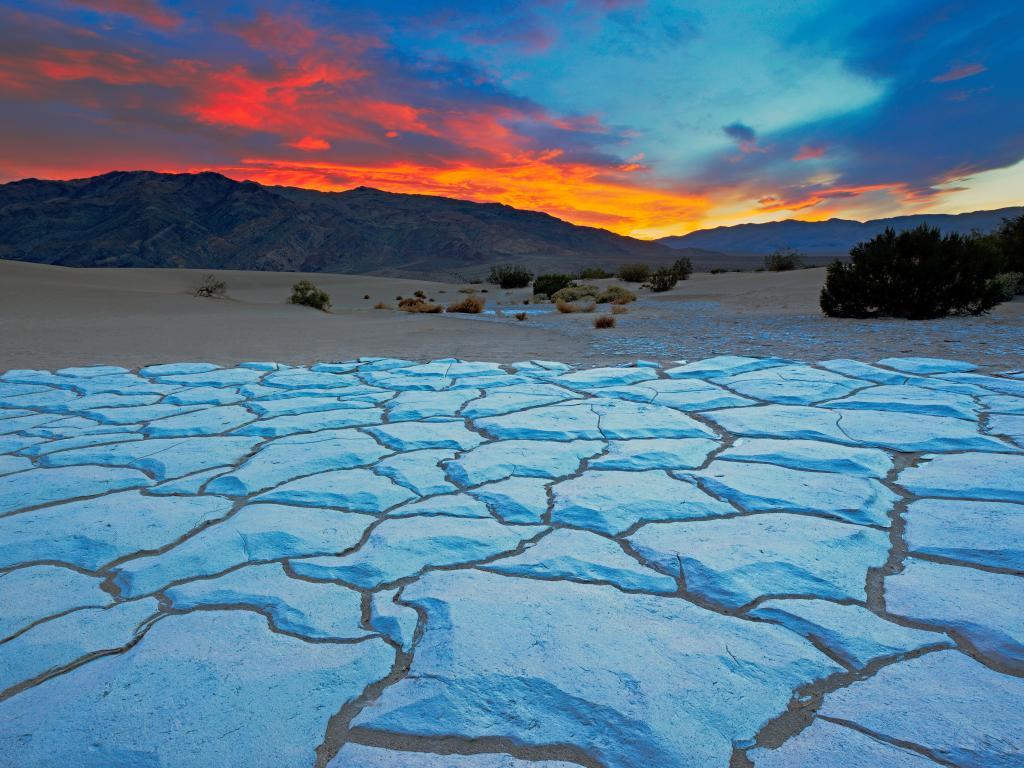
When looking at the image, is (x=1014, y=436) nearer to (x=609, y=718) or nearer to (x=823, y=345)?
(x=609, y=718)

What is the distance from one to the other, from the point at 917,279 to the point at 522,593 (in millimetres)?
9761

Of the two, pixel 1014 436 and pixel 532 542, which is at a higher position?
pixel 1014 436

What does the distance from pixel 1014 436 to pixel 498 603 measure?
3.17 meters

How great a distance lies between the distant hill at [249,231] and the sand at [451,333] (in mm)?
48368

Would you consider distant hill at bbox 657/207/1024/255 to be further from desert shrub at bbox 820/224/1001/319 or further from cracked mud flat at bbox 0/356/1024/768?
cracked mud flat at bbox 0/356/1024/768

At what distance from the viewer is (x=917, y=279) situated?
9508mm

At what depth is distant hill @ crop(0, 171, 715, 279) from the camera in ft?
240

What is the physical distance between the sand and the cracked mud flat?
11.1 feet

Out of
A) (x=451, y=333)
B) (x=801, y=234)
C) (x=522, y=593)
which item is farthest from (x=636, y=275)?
(x=801, y=234)

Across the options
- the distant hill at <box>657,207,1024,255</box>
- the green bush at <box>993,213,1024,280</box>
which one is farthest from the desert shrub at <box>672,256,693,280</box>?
the distant hill at <box>657,207,1024,255</box>

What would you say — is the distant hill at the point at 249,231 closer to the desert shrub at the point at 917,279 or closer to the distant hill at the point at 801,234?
the desert shrub at the point at 917,279

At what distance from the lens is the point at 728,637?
181cm

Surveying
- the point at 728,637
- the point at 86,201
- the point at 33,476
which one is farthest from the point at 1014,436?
the point at 86,201

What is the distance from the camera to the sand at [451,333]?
7227 millimetres
